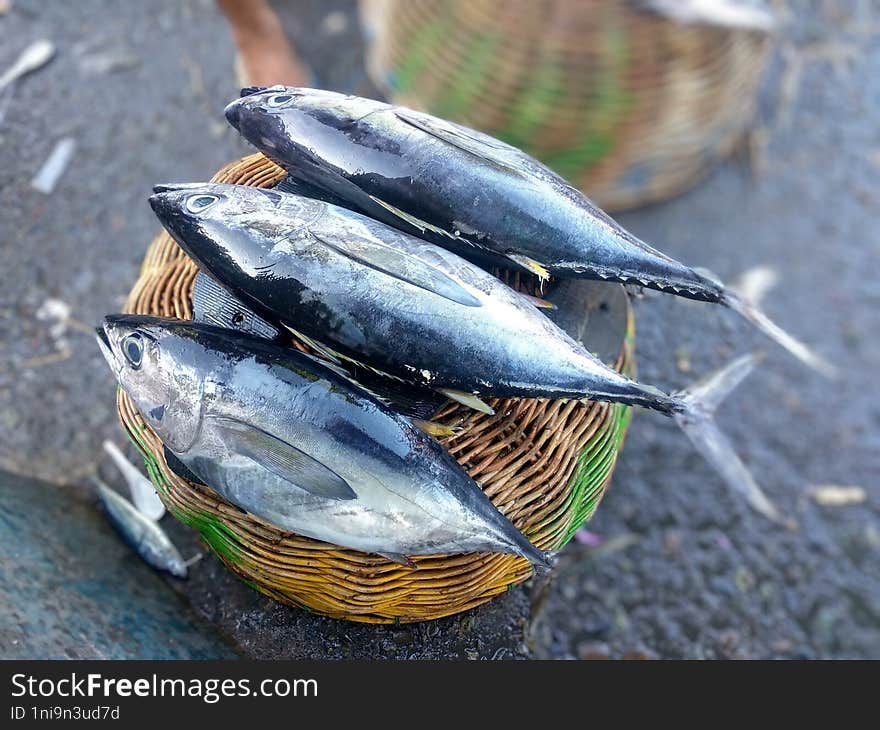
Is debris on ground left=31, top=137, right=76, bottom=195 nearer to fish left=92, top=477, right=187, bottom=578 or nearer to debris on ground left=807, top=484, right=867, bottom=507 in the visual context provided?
fish left=92, top=477, right=187, bottom=578

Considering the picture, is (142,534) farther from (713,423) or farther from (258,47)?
(258,47)

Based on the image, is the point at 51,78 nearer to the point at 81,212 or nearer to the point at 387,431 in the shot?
the point at 81,212

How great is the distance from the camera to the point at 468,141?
1234mm

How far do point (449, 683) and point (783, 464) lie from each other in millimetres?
1496

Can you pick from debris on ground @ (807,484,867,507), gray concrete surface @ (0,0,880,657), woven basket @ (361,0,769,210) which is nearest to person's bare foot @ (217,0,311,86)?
gray concrete surface @ (0,0,880,657)

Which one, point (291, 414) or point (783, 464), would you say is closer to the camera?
point (291, 414)

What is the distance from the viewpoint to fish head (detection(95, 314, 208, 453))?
1124mm

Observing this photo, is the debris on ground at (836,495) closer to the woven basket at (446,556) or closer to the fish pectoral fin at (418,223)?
the woven basket at (446,556)

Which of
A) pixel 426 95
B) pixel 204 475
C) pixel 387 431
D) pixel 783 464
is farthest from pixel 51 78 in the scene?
pixel 783 464

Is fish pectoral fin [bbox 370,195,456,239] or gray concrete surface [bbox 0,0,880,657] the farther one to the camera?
gray concrete surface [bbox 0,0,880,657]

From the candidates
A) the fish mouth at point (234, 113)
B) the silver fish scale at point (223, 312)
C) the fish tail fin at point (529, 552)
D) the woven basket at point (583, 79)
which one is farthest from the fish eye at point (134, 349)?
the woven basket at point (583, 79)

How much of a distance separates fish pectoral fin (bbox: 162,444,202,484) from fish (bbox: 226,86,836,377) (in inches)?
21.3

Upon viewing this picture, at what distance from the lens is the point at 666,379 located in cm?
223

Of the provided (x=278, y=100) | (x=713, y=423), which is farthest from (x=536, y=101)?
(x=713, y=423)
